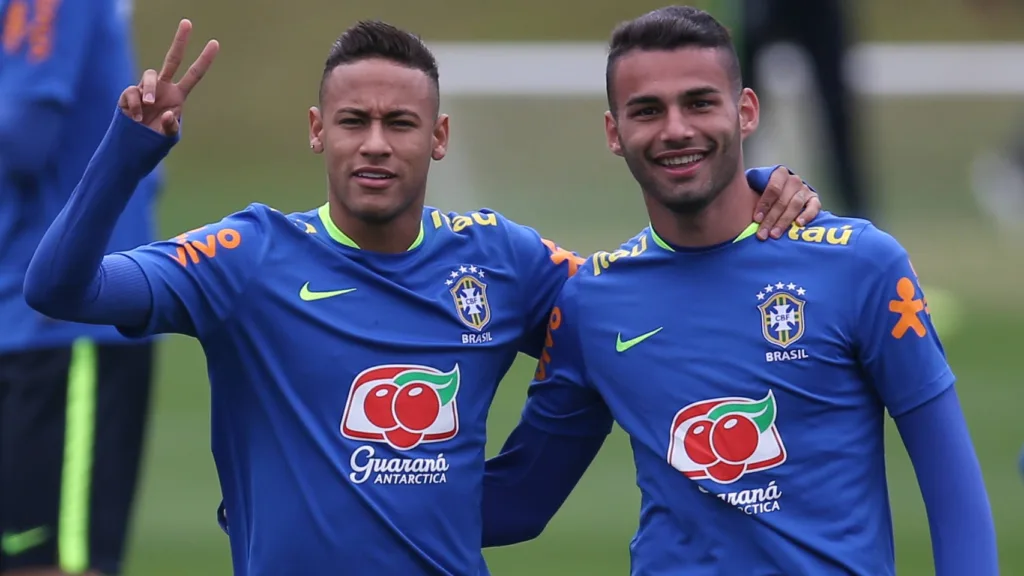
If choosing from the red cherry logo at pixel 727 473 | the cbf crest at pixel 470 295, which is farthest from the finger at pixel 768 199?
the cbf crest at pixel 470 295

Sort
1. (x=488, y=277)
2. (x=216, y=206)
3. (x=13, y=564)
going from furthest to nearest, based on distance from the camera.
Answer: (x=216, y=206) → (x=13, y=564) → (x=488, y=277)

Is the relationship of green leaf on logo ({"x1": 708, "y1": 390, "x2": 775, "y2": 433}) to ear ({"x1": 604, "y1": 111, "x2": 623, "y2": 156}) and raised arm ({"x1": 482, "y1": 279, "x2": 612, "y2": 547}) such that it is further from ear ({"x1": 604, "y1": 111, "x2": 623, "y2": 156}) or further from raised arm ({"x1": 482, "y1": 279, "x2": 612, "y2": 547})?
ear ({"x1": 604, "y1": 111, "x2": 623, "y2": 156})

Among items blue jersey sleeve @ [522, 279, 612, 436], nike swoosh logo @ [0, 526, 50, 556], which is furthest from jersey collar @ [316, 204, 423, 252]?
nike swoosh logo @ [0, 526, 50, 556]

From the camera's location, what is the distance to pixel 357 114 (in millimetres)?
3545

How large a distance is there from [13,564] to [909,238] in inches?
401

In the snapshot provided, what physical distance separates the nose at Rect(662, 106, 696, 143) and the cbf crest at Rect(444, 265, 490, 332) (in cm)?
53

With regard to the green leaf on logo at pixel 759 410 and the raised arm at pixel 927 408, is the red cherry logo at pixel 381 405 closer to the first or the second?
the green leaf on logo at pixel 759 410

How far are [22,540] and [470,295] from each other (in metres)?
1.41

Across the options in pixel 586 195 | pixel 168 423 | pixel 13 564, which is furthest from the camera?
pixel 586 195

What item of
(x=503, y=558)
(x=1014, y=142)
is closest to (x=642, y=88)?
(x=503, y=558)

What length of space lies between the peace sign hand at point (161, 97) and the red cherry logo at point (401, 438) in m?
0.72

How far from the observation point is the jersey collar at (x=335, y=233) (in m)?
3.62

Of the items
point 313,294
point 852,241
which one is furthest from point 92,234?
point 852,241

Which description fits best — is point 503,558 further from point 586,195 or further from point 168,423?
point 586,195
